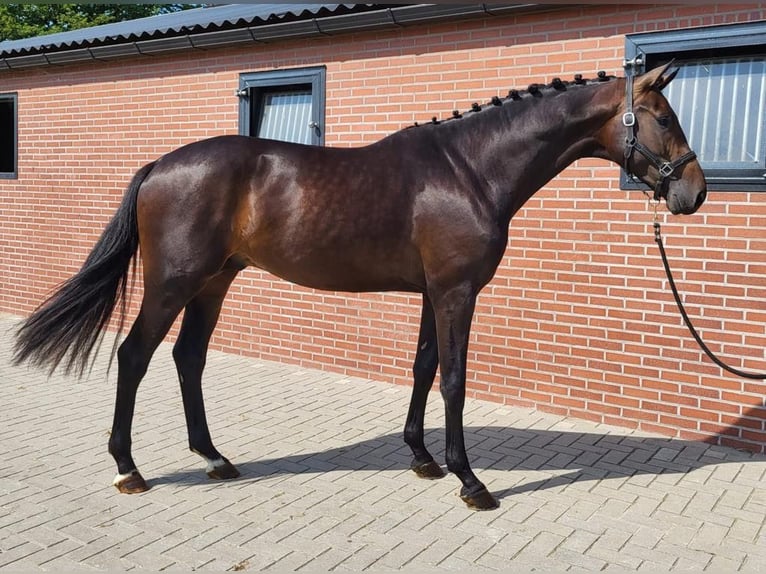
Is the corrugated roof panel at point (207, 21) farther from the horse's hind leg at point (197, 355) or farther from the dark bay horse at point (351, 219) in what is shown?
the horse's hind leg at point (197, 355)

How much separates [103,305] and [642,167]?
3.07 meters

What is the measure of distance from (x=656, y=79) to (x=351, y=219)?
175 cm

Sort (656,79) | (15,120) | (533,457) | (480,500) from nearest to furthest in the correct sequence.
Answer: (656,79) < (480,500) < (533,457) < (15,120)

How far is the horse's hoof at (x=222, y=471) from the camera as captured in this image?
4.15 m

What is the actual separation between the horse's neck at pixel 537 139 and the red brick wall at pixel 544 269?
152 cm

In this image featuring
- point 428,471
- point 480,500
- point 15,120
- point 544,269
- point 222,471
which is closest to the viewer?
point 480,500

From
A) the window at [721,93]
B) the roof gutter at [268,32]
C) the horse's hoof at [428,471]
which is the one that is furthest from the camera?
the roof gutter at [268,32]

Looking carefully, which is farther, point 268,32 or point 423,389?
point 268,32

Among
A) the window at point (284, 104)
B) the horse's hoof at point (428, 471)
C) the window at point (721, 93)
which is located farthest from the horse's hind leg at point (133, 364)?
the window at point (721, 93)

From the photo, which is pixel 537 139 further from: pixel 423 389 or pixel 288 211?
pixel 423 389

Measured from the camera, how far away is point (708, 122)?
196 inches

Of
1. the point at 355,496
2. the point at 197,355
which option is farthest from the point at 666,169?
the point at 197,355

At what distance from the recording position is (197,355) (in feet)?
14.0

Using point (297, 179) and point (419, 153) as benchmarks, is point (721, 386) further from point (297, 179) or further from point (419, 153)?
point (297, 179)
